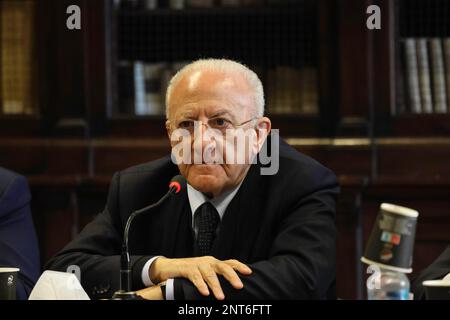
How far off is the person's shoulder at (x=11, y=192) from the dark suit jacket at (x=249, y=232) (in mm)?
413

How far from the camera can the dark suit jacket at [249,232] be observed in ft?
8.11

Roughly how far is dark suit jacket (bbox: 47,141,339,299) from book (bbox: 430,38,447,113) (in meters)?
1.46

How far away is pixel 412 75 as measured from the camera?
13.5 ft

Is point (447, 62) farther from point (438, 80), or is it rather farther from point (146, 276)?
point (146, 276)

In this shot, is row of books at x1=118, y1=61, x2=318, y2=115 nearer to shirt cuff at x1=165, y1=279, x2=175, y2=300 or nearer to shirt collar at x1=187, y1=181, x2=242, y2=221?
shirt collar at x1=187, y1=181, x2=242, y2=221

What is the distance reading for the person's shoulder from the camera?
3.11 m

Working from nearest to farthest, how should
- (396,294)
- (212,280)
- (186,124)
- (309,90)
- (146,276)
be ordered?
(396,294), (212,280), (146,276), (186,124), (309,90)

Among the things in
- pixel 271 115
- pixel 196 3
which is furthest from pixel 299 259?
pixel 196 3

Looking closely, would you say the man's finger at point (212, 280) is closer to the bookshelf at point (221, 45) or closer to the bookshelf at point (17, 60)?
the bookshelf at point (221, 45)

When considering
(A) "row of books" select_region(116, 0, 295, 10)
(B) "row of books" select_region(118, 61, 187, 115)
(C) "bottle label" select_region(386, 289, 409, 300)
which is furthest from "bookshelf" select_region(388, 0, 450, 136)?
(C) "bottle label" select_region(386, 289, 409, 300)

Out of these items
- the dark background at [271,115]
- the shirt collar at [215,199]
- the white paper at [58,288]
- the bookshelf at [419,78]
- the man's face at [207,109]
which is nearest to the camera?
the white paper at [58,288]

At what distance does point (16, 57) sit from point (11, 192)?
1372mm

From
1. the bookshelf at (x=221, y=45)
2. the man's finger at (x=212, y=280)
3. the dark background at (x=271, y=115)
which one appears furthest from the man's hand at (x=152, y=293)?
the bookshelf at (x=221, y=45)
